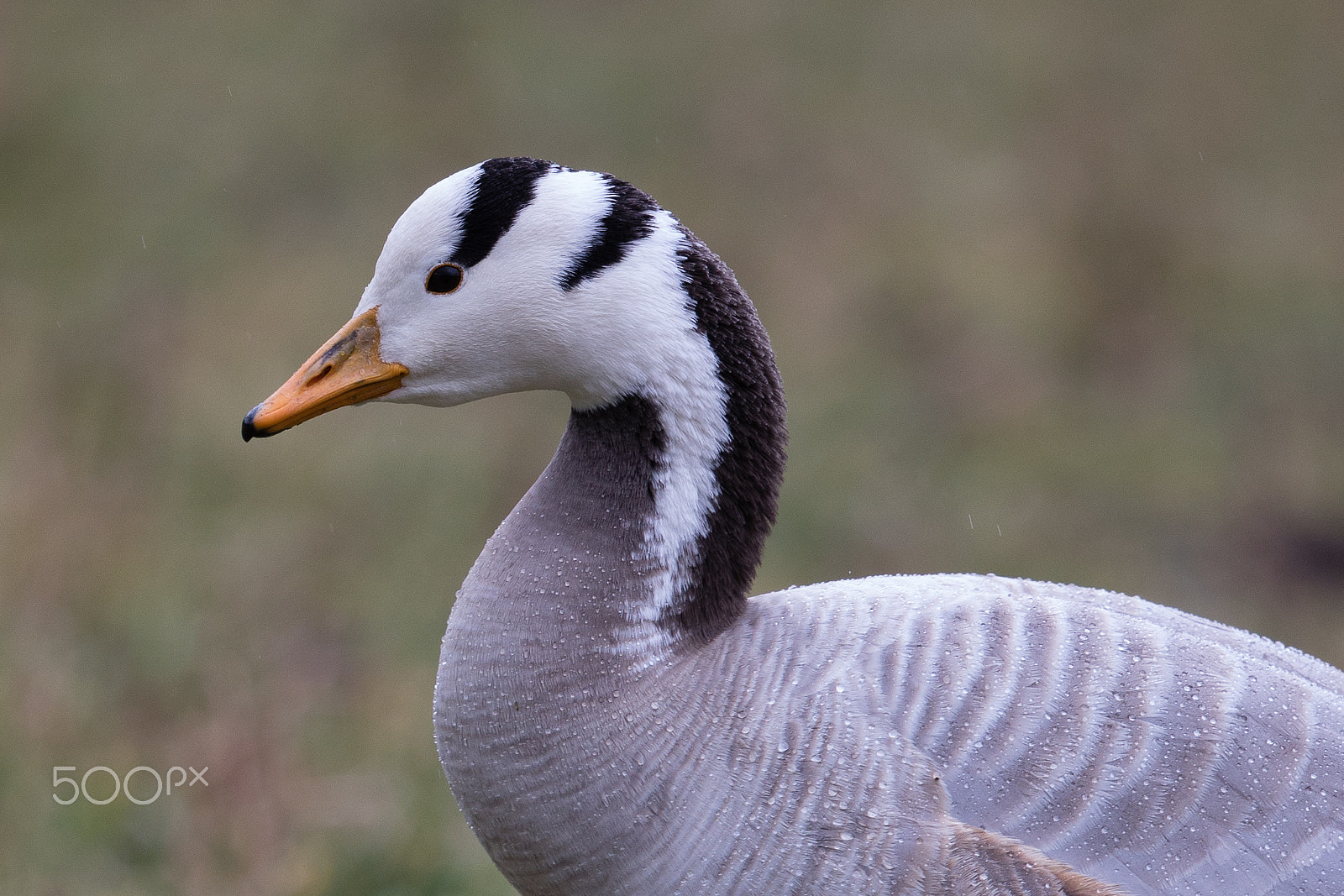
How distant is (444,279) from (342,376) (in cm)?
28

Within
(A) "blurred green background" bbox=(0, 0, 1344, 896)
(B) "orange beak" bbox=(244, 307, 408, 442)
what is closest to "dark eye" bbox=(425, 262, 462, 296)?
(B) "orange beak" bbox=(244, 307, 408, 442)

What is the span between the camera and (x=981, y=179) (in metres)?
10.2

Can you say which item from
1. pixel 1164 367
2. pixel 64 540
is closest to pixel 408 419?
pixel 64 540

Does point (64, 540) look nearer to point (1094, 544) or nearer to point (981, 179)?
point (1094, 544)

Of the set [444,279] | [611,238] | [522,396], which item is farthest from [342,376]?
[522,396]

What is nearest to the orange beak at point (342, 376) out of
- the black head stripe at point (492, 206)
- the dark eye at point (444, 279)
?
the dark eye at point (444, 279)

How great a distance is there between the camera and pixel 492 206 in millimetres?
2707

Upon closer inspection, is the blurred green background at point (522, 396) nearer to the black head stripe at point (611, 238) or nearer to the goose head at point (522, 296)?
the goose head at point (522, 296)

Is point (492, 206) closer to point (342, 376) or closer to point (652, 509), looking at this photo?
point (342, 376)

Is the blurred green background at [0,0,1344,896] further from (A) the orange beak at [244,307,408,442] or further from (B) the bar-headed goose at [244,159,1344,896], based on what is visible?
(A) the orange beak at [244,307,408,442]

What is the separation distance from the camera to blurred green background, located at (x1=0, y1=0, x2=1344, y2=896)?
15.6ft

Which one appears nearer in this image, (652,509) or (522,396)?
(652,509)

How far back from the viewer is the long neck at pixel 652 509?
8.89 ft

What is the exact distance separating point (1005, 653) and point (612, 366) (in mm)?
960
